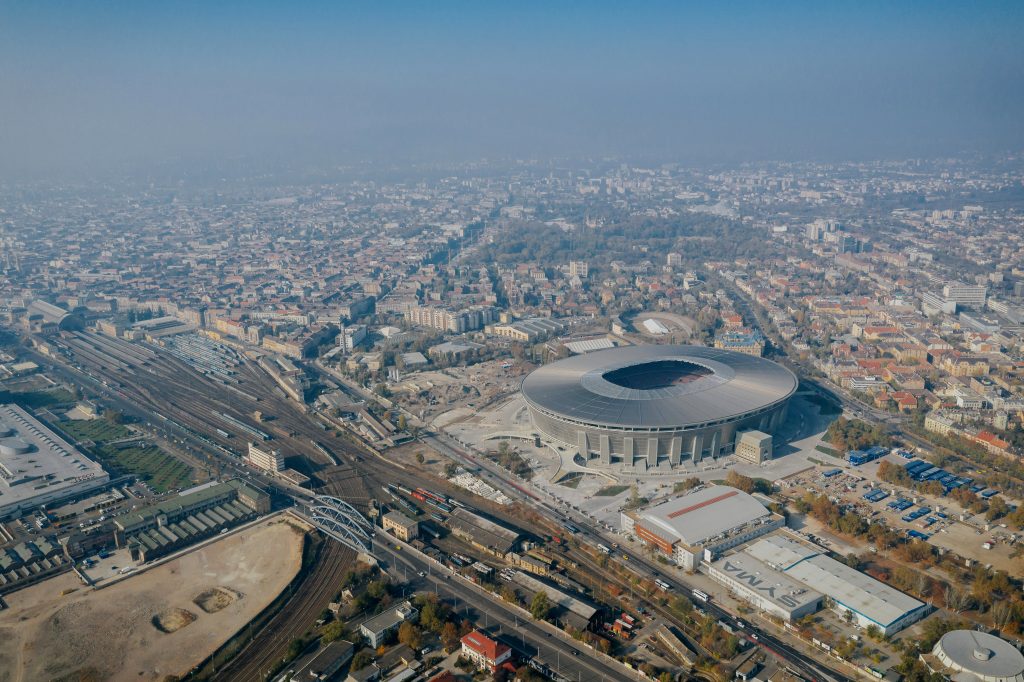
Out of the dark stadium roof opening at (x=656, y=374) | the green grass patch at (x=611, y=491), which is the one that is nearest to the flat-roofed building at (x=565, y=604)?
the green grass patch at (x=611, y=491)

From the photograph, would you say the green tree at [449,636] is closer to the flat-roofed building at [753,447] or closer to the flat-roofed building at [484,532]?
the flat-roofed building at [484,532]

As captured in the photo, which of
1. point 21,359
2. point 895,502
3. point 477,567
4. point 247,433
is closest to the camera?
point 477,567

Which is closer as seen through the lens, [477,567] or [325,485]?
[477,567]

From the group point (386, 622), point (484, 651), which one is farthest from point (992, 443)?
point (386, 622)

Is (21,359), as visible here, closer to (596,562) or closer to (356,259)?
(356,259)

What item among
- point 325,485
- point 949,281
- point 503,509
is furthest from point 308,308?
point 949,281
